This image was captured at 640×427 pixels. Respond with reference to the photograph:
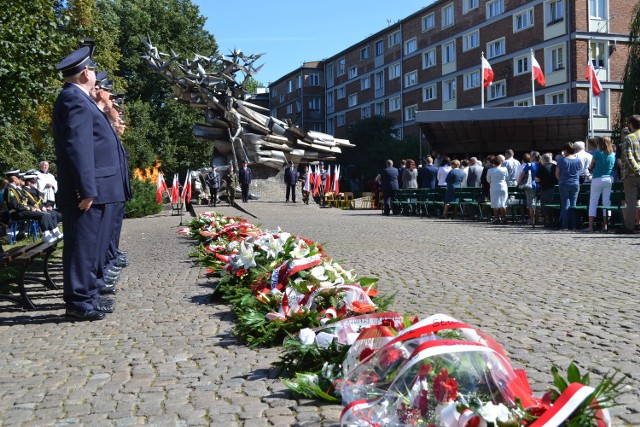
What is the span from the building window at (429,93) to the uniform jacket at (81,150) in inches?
2191

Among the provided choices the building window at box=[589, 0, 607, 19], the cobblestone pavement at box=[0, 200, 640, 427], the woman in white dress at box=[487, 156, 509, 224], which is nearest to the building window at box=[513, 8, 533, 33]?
the building window at box=[589, 0, 607, 19]

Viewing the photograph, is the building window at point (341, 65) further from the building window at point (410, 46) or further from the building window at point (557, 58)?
the building window at point (557, 58)

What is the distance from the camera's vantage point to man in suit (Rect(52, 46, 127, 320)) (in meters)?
6.32

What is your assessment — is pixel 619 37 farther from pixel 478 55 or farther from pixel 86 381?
pixel 86 381

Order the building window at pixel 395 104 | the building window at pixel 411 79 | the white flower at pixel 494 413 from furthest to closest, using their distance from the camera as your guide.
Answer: the building window at pixel 395 104
the building window at pixel 411 79
the white flower at pixel 494 413

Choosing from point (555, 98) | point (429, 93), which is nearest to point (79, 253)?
point (555, 98)

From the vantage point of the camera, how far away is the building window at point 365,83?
241 ft

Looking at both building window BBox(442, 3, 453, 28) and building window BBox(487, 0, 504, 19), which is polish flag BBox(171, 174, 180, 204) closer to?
building window BBox(487, 0, 504, 19)

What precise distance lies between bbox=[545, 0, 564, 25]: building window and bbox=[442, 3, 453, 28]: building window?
11991 mm

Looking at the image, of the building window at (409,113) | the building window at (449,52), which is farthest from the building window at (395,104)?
the building window at (449,52)

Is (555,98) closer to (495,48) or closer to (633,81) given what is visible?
(495,48)

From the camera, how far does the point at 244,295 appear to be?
6680mm

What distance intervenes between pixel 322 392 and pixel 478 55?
172ft

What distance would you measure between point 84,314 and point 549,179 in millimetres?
13024
